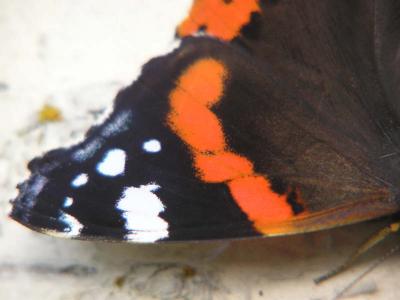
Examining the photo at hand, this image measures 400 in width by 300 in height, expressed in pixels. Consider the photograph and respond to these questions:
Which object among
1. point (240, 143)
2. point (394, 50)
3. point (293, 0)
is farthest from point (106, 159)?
point (394, 50)

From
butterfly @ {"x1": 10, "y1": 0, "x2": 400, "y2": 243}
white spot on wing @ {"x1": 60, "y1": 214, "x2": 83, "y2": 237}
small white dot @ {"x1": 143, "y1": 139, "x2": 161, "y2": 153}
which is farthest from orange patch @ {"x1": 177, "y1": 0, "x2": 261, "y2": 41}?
white spot on wing @ {"x1": 60, "y1": 214, "x2": 83, "y2": 237}

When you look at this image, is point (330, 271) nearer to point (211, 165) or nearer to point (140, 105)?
point (211, 165)

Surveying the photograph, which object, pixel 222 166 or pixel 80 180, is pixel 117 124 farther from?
pixel 222 166

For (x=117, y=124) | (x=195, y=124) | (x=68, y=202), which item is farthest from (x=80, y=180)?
(x=195, y=124)

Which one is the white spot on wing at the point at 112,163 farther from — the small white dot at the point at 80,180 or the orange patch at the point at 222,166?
the orange patch at the point at 222,166

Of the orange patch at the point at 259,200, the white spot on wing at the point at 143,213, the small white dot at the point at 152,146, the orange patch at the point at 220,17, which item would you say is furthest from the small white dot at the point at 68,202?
the orange patch at the point at 220,17

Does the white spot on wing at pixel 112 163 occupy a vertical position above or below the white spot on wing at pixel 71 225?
above

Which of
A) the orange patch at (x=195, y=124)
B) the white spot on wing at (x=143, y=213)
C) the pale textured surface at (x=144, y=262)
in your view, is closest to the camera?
the white spot on wing at (x=143, y=213)
